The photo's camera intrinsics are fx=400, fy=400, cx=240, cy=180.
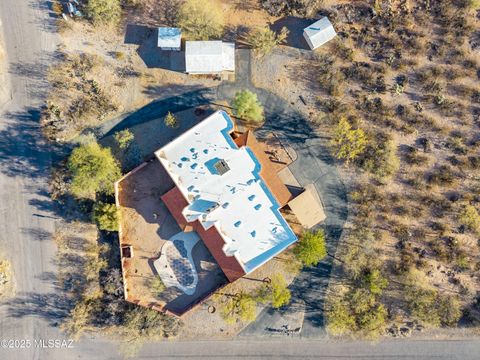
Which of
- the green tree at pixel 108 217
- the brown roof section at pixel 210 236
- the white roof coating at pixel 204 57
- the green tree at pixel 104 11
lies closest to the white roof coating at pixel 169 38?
the white roof coating at pixel 204 57

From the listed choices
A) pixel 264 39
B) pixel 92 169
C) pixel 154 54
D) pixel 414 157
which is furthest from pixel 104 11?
pixel 414 157

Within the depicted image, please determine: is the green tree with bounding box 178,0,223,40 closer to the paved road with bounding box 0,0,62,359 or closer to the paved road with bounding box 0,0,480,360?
the paved road with bounding box 0,0,62,359

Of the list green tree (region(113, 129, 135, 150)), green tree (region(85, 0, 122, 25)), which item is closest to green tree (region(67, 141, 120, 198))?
green tree (region(113, 129, 135, 150))

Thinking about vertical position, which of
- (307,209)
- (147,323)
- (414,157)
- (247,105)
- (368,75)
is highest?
(368,75)

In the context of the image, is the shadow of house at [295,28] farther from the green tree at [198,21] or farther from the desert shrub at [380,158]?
the desert shrub at [380,158]

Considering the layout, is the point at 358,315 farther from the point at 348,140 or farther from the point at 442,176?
the point at 348,140

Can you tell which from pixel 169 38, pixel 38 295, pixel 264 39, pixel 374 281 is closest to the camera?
pixel 169 38

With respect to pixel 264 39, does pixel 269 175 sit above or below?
below
